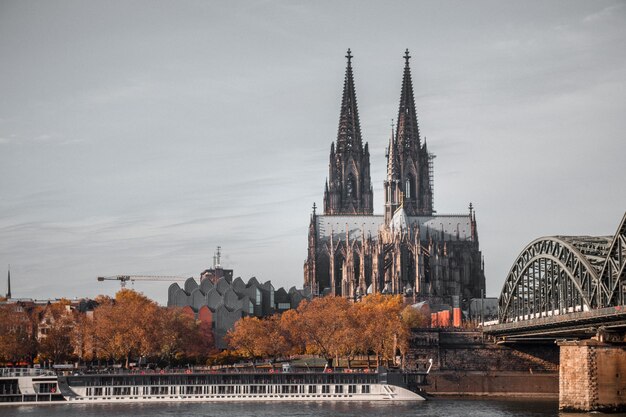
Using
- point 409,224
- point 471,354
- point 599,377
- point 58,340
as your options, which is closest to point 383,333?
point 471,354

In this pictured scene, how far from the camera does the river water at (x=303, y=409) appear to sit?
9238cm

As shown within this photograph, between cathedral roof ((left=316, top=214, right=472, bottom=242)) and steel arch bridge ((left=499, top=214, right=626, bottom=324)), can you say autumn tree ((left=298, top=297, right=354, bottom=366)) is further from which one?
cathedral roof ((left=316, top=214, right=472, bottom=242))

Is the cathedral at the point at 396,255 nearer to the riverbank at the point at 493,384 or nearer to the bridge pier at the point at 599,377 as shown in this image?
the riverbank at the point at 493,384

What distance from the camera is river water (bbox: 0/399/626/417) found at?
9238cm

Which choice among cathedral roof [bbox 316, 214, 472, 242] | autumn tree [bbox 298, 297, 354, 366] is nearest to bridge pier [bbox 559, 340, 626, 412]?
autumn tree [bbox 298, 297, 354, 366]

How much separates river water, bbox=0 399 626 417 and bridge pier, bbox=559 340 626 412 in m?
1.89

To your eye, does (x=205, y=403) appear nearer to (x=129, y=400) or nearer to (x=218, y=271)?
(x=129, y=400)

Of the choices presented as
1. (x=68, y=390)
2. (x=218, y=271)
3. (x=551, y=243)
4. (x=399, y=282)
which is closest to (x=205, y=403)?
(x=68, y=390)

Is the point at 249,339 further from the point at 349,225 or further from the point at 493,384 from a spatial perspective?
the point at 349,225

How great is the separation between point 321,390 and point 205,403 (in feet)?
36.4

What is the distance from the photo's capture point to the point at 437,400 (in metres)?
112

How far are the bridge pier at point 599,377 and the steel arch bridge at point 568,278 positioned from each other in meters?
4.16

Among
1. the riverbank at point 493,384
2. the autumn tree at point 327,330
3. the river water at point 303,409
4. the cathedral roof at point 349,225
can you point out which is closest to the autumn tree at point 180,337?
the autumn tree at point 327,330

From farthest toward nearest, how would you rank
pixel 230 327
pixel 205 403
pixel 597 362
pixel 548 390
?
1. pixel 230 327
2. pixel 548 390
3. pixel 205 403
4. pixel 597 362
